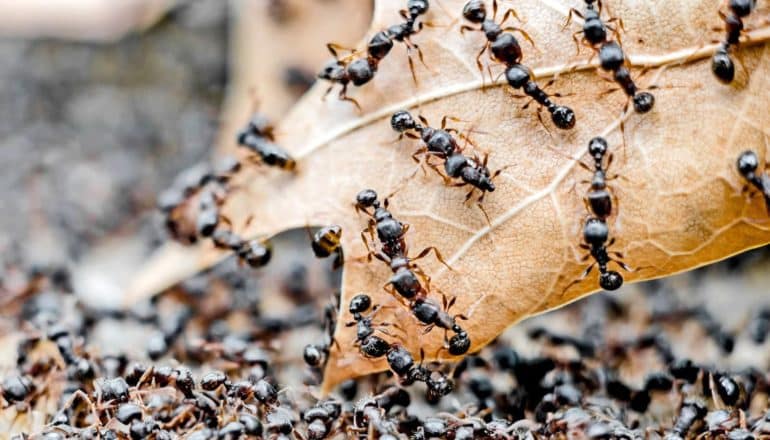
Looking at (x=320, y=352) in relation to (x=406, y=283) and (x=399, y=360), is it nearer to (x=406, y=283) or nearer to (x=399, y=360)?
(x=399, y=360)

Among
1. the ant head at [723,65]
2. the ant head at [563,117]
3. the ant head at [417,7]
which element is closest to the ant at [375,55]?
the ant head at [417,7]

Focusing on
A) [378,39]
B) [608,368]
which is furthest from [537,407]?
[378,39]

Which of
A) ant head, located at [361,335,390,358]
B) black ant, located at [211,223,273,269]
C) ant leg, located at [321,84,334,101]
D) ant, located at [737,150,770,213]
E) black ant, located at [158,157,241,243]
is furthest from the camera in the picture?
black ant, located at [158,157,241,243]

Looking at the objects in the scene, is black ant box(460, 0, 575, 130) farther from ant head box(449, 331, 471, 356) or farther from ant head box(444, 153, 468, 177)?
ant head box(449, 331, 471, 356)

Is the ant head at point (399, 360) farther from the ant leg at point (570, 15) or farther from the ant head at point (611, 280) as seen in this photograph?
the ant leg at point (570, 15)

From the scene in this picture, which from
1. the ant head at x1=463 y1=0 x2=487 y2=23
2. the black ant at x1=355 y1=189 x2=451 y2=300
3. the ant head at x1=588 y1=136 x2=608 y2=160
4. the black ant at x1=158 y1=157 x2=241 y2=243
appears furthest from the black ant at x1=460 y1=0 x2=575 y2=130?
the black ant at x1=158 y1=157 x2=241 y2=243
